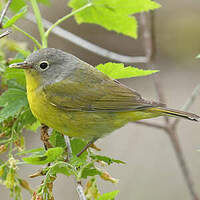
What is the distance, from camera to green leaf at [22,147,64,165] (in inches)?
90.4

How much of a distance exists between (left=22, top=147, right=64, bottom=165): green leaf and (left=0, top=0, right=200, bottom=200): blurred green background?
10.5 feet

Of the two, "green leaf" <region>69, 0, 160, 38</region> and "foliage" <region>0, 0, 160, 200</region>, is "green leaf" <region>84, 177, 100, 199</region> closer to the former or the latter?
"foliage" <region>0, 0, 160, 200</region>

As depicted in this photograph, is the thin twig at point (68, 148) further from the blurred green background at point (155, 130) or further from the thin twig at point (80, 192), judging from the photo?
the blurred green background at point (155, 130)

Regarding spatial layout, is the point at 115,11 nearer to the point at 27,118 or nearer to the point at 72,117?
the point at 72,117

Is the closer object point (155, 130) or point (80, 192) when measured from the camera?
point (80, 192)

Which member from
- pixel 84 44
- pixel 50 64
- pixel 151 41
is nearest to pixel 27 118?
pixel 50 64

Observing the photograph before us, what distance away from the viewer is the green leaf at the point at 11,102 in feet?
9.04

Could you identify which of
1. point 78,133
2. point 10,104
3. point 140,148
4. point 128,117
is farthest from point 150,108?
point 140,148

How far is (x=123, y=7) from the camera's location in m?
3.35

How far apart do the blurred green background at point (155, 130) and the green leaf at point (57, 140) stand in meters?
2.58

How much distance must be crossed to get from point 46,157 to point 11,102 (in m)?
0.63

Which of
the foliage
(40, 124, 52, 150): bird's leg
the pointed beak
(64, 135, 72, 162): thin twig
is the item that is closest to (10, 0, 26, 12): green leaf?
the foliage

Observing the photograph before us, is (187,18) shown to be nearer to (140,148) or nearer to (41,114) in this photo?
(140,148)

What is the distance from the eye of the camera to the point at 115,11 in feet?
11.2
